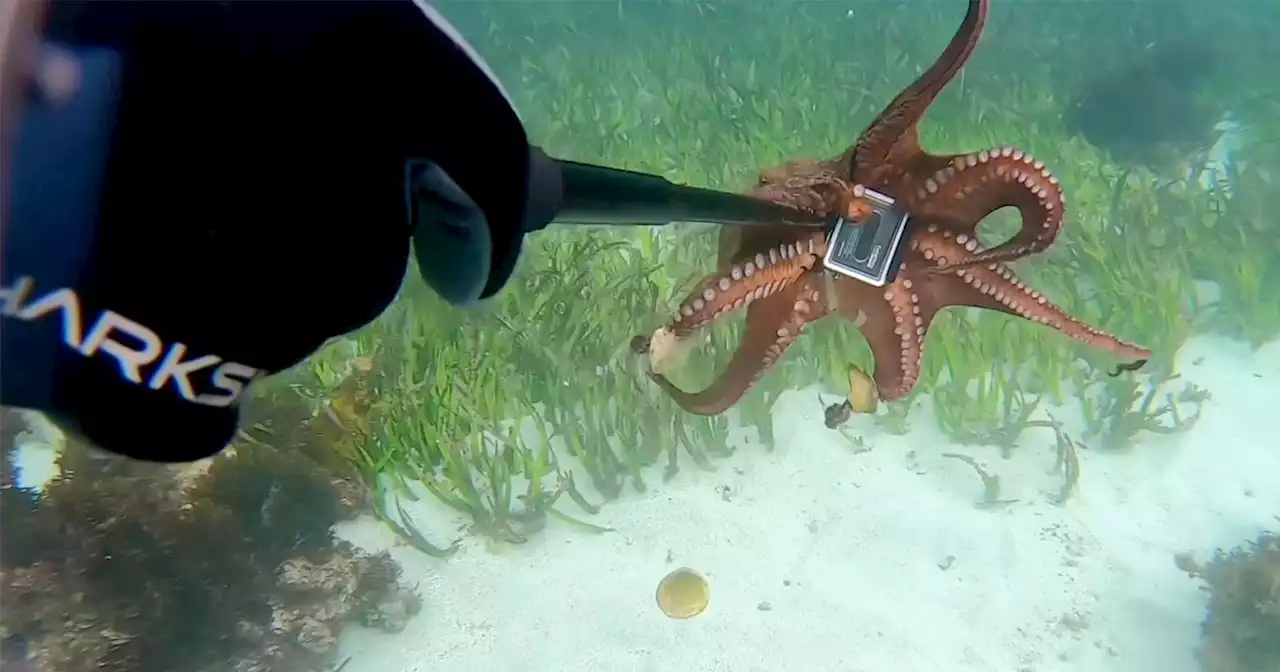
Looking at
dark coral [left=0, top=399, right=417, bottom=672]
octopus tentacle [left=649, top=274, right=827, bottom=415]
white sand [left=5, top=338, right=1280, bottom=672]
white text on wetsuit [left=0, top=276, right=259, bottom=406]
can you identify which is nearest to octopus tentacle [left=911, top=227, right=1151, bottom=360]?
octopus tentacle [left=649, top=274, right=827, bottom=415]

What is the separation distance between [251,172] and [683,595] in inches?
99.6

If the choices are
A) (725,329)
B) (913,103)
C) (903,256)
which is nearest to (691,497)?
(725,329)

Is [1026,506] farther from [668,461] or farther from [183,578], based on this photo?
[183,578]

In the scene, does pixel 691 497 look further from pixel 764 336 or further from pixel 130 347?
pixel 130 347

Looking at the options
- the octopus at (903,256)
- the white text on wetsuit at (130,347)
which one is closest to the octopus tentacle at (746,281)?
the octopus at (903,256)

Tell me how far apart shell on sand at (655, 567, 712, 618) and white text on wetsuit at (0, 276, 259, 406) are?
232 cm

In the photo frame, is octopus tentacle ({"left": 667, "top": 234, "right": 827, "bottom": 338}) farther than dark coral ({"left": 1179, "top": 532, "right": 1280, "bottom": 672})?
No

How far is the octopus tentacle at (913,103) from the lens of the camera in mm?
1838

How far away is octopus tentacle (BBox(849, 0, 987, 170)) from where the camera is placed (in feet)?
6.03

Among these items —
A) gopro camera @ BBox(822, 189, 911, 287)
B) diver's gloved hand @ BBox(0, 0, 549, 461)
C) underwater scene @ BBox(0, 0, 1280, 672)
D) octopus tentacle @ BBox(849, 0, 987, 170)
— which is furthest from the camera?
underwater scene @ BBox(0, 0, 1280, 672)

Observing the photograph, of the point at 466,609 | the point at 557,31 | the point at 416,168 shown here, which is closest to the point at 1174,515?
the point at 466,609

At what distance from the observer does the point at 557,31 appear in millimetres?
8414

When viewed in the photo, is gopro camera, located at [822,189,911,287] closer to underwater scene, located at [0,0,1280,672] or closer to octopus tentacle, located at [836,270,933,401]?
octopus tentacle, located at [836,270,933,401]

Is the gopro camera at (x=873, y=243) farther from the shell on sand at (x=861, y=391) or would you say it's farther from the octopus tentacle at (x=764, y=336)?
the shell on sand at (x=861, y=391)
